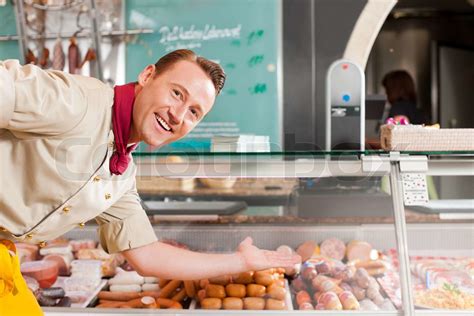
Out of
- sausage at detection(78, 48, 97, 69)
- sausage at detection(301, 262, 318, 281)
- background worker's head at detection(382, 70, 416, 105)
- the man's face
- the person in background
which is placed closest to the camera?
the man's face

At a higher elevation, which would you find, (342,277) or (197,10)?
(197,10)

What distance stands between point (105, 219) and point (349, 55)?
367 centimetres

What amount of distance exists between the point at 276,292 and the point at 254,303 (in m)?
0.11

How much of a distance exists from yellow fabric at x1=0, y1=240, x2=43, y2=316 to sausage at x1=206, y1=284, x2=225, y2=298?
2.20ft

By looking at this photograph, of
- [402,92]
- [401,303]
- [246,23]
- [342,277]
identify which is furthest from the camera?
[402,92]

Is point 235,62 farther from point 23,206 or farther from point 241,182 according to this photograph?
point 23,206

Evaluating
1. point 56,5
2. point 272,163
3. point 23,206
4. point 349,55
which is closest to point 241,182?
point 272,163

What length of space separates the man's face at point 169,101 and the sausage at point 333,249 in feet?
3.30

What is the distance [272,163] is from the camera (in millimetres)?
1969

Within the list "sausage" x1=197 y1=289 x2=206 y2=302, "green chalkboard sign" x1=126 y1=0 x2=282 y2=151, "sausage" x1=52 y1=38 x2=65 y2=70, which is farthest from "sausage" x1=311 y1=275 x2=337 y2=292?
"sausage" x1=52 y1=38 x2=65 y2=70

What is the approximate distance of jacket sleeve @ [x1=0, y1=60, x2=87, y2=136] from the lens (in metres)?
1.31

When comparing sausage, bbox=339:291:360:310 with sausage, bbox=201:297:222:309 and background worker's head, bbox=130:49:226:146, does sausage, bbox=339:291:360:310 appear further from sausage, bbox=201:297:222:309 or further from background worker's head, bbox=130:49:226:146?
background worker's head, bbox=130:49:226:146

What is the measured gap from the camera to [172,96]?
1.63 meters

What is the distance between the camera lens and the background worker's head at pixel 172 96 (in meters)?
1.62
